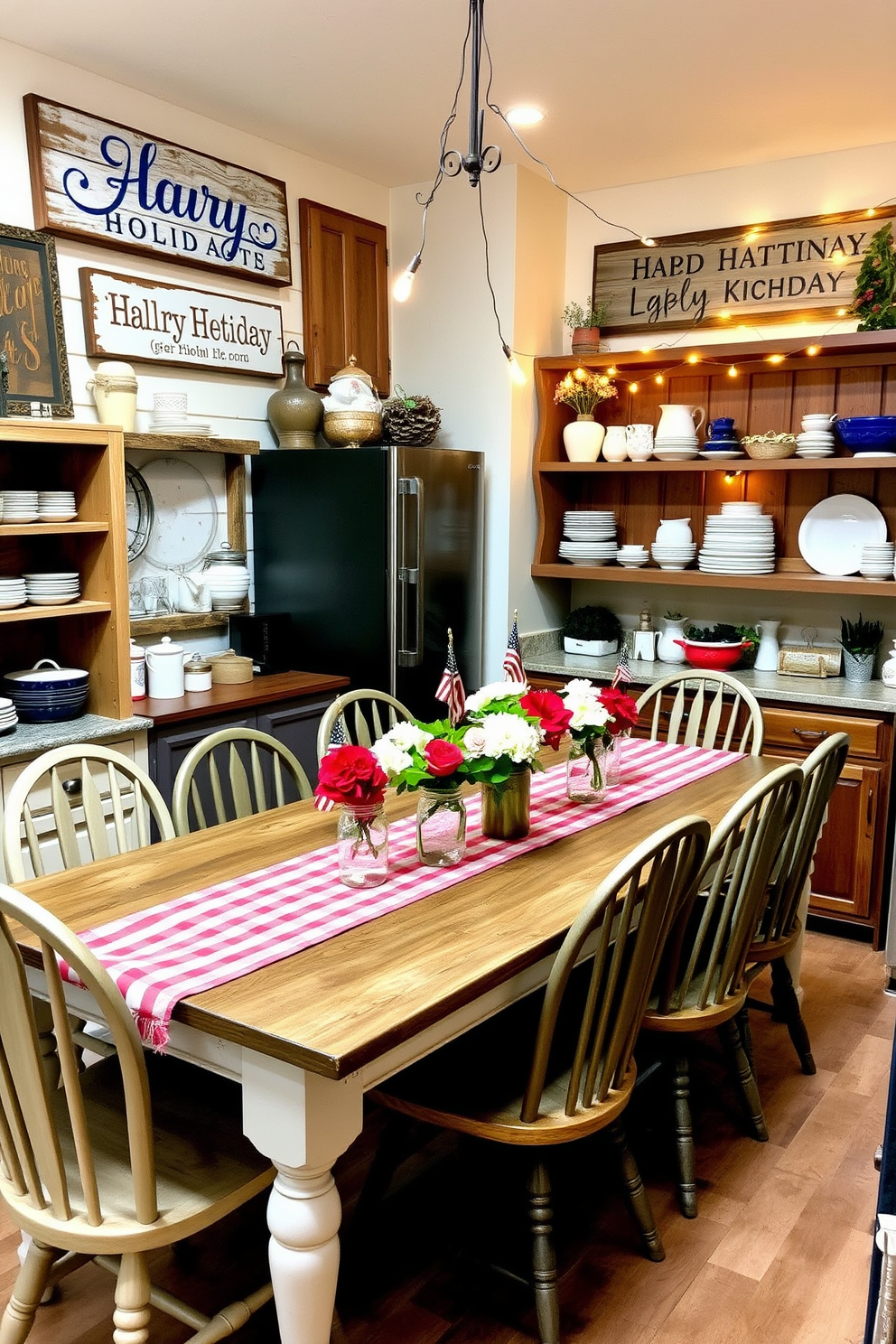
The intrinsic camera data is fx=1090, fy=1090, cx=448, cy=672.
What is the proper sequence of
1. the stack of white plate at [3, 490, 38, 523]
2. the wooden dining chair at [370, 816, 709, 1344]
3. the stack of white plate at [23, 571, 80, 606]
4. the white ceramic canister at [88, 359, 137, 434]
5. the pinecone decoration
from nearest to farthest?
the wooden dining chair at [370, 816, 709, 1344]
the stack of white plate at [3, 490, 38, 523]
the stack of white plate at [23, 571, 80, 606]
the white ceramic canister at [88, 359, 137, 434]
the pinecone decoration

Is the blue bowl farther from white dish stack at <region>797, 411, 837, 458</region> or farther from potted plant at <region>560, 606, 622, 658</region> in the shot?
potted plant at <region>560, 606, 622, 658</region>

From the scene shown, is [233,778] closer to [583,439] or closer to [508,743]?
[508,743]

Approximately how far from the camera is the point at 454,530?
4160 mm

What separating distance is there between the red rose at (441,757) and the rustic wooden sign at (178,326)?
216 centimetres

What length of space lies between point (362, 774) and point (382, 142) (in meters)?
3.00

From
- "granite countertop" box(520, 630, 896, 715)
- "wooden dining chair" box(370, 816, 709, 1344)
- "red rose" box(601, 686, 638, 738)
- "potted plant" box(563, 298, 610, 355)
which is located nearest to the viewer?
"wooden dining chair" box(370, 816, 709, 1344)

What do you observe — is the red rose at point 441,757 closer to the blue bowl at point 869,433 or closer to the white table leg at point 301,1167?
the white table leg at point 301,1167

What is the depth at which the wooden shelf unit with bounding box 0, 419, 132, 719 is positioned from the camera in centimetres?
318

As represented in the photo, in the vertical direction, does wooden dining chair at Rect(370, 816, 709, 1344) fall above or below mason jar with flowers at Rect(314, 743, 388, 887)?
below

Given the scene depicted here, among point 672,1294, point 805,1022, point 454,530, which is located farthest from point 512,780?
point 454,530

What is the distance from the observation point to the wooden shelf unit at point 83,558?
318 centimetres

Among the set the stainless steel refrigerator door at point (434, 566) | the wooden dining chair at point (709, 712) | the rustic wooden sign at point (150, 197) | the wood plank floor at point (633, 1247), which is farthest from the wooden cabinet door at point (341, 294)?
the wood plank floor at point (633, 1247)

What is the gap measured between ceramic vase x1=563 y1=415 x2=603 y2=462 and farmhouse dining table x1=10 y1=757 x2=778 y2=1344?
2.57m

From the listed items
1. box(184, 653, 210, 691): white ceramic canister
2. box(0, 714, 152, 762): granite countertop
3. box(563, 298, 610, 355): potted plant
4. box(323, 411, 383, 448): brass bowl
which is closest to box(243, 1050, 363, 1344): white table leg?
box(0, 714, 152, 762): granite countertop
